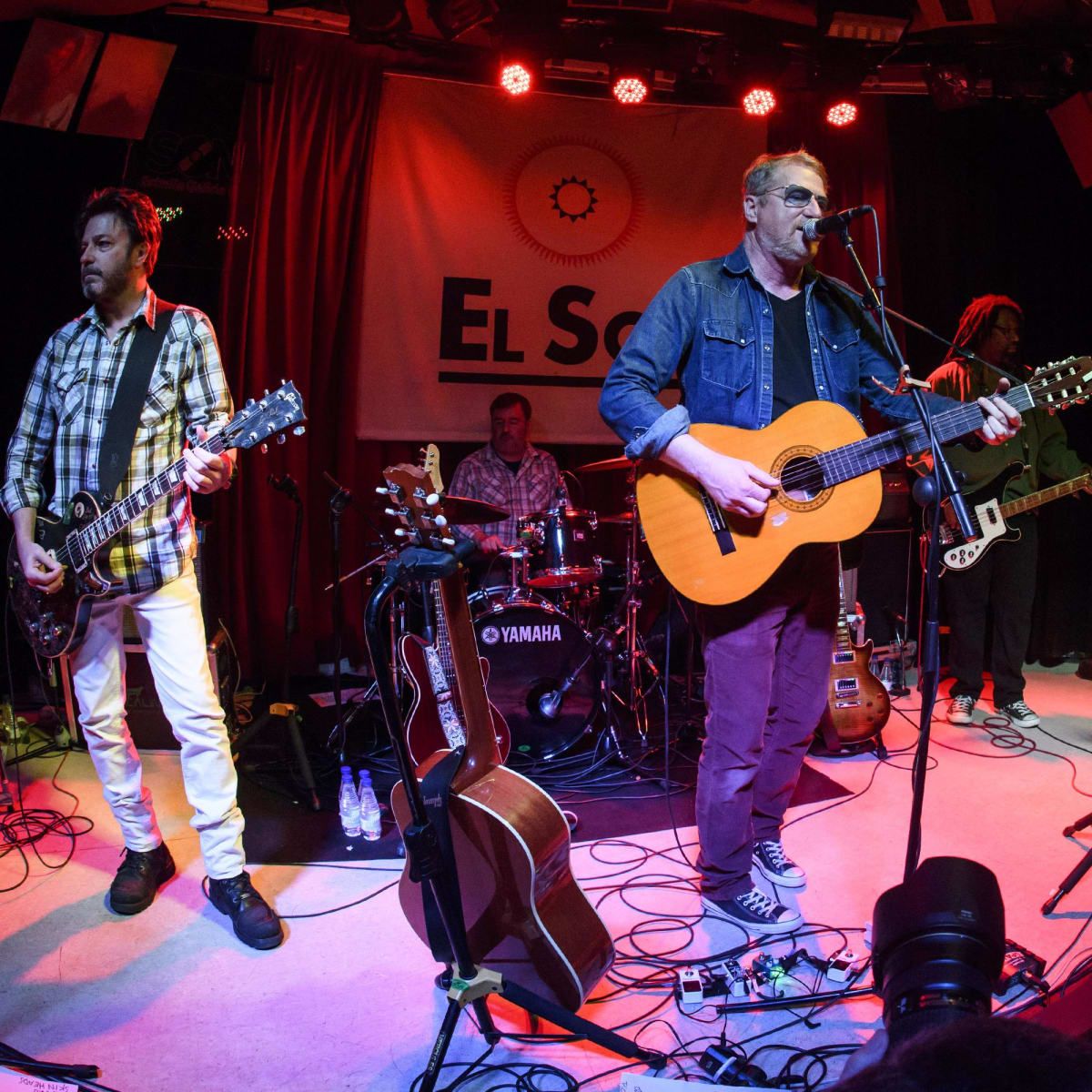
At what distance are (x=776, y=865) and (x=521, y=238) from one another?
4407 millimetres

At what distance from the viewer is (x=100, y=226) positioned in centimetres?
295

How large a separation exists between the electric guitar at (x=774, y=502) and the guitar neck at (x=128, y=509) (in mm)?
1439

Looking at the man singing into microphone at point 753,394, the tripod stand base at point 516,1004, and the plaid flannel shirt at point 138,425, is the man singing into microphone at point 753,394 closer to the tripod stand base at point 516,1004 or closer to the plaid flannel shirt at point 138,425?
the tripod stand base at point 516,1004

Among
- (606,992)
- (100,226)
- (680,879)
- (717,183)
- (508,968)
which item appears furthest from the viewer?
(717,183)

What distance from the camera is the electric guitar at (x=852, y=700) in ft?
14.8

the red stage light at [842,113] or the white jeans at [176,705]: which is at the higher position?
the red stage light at [842,113]

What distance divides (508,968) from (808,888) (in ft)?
4.46

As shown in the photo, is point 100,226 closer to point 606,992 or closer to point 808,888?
point 606,992

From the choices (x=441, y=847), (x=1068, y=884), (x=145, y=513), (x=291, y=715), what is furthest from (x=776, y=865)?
(x=145, y=513)

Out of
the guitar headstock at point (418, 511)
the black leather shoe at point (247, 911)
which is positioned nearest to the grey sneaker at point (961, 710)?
the black leather shoe at point (247, 911)

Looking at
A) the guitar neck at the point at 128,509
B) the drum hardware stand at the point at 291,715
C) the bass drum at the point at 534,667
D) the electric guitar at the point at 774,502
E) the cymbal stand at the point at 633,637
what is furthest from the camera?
the cymbal stand at the point at 633,637

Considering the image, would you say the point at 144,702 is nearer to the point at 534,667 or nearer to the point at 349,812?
the point at 349,812

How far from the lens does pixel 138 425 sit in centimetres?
294

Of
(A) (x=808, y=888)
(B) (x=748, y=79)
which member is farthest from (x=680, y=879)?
(B) (x=748, y=79)
